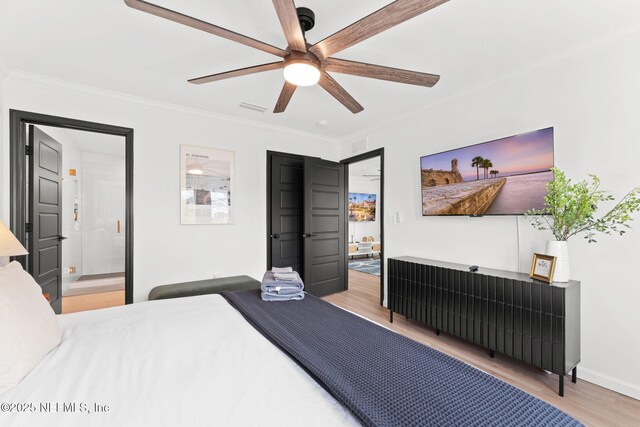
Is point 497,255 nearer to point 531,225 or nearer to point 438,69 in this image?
point 531,225

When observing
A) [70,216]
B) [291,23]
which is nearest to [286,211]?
[291,23]

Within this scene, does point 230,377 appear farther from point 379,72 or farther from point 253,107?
point 253,107

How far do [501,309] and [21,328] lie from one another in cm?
297

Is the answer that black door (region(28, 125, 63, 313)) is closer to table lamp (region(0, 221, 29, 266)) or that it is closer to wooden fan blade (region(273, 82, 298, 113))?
table lamp (region(0, 221, 29, 266))

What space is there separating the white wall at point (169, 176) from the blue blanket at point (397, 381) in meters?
2.34

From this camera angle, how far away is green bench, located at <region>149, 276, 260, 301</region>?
116 inches

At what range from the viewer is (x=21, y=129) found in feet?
8.73

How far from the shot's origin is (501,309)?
233cm

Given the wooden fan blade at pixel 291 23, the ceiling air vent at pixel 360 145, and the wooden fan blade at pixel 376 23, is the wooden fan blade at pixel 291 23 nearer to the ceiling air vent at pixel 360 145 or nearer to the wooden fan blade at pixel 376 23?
the wooden fan blade at pixel 376 23

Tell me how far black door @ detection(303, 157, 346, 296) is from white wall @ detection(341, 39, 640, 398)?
1.99 meters

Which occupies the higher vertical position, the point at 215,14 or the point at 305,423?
the point at 215,14

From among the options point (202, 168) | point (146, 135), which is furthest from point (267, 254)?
point (146, 135)

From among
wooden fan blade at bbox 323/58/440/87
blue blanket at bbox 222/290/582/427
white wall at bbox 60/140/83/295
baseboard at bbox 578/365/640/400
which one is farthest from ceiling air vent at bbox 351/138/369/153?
white wall at bbox 60/140/83/295

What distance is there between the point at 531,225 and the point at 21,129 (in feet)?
15.7
